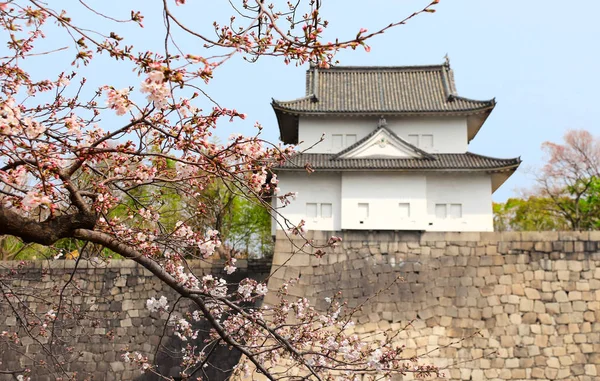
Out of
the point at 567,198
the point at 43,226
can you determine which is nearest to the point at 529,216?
the point at 567,198

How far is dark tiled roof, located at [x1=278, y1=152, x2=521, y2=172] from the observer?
1395 centimetres

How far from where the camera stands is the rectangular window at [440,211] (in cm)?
1437

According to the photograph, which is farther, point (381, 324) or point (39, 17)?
point (381, 324)

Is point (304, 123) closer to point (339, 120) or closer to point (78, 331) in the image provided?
point (339, 120)

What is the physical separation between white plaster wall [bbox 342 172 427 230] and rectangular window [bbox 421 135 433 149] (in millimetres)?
1254

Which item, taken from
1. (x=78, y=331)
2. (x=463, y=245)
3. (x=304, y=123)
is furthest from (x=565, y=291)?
(x=78, y=331)

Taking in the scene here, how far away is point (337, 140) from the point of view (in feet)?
50.2

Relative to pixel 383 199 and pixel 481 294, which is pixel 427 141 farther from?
pixel 481 294

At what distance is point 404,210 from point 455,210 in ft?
4.32

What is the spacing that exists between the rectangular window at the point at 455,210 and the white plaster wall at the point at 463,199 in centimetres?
7

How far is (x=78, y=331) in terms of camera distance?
14.1m

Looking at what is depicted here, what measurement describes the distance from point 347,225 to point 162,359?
5045 millimetres

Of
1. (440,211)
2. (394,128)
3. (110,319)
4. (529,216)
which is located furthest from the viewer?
(529,216)

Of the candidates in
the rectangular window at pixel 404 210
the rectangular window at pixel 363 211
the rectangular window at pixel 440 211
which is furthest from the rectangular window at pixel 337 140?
the rectangular window at pixel 440 211
